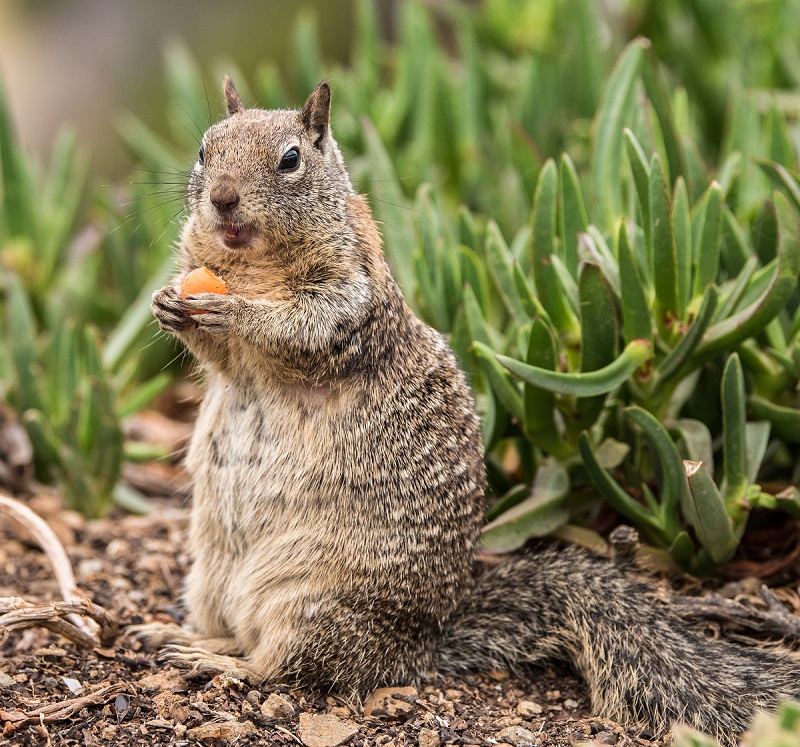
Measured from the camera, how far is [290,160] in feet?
11.5

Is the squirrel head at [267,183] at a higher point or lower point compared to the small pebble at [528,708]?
higher

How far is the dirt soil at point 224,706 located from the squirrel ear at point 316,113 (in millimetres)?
1852

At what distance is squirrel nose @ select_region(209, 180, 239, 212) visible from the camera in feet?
10.8

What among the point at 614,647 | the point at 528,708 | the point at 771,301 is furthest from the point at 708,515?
the point at 528,708

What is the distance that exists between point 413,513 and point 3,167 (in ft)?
11.4

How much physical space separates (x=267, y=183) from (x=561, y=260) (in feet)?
4.12

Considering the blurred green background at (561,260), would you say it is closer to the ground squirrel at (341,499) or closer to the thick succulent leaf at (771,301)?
the thick succulent leaf at (771,301)

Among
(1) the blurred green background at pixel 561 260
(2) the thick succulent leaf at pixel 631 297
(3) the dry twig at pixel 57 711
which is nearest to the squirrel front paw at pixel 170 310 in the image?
(1) the blurred green background at pixel 561 260

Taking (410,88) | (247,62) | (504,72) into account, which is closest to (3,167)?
(410,88)

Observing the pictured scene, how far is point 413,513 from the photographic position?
339cm

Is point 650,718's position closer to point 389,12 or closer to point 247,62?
point 247,62

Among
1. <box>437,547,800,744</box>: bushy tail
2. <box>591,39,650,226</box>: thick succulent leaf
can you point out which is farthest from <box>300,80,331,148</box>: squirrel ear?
<box>437,547,800,744</box>: bushy tail

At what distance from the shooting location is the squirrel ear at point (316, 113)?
11.8ft

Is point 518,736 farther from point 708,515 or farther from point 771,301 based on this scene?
point 771,301
